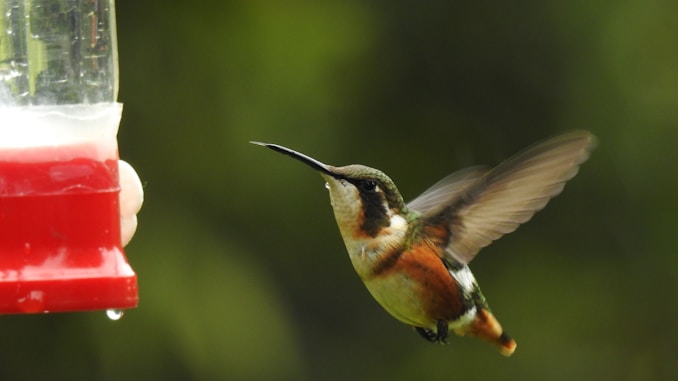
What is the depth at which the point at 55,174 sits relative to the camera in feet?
8.60

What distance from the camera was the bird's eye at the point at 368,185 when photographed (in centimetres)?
330

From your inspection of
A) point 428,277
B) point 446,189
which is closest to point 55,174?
point 428,277

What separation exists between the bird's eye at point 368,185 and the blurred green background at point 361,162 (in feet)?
7.48

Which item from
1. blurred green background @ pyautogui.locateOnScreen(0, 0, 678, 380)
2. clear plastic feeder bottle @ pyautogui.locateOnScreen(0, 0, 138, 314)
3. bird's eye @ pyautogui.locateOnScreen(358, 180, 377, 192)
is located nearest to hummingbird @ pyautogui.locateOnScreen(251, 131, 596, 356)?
bird's eye @ pyautogui.locateOnScreen(358, 180, 377, 192)

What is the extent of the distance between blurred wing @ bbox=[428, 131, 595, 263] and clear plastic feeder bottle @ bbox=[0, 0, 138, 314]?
119 centimetres

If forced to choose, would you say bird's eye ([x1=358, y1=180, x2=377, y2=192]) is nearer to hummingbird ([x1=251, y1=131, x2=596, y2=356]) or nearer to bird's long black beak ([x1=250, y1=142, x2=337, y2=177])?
hummingbird ([x1=251, y1=131, x2=596, y2=356])

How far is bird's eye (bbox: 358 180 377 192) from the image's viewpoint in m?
3.30

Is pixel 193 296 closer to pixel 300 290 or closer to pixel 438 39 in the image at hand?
pixel 300 290

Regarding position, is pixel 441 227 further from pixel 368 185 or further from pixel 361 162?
pixel 361 162

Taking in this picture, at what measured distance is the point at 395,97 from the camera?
6277mm

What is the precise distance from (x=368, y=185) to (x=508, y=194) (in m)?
0.47

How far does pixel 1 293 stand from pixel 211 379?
3.11 meters

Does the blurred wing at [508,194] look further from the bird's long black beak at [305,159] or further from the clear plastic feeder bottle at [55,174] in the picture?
the clear plastic feeder bottle at [55,174]

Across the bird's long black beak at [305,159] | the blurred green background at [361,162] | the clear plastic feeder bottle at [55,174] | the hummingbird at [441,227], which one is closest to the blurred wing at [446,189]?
the hummingbird at [441,227]
